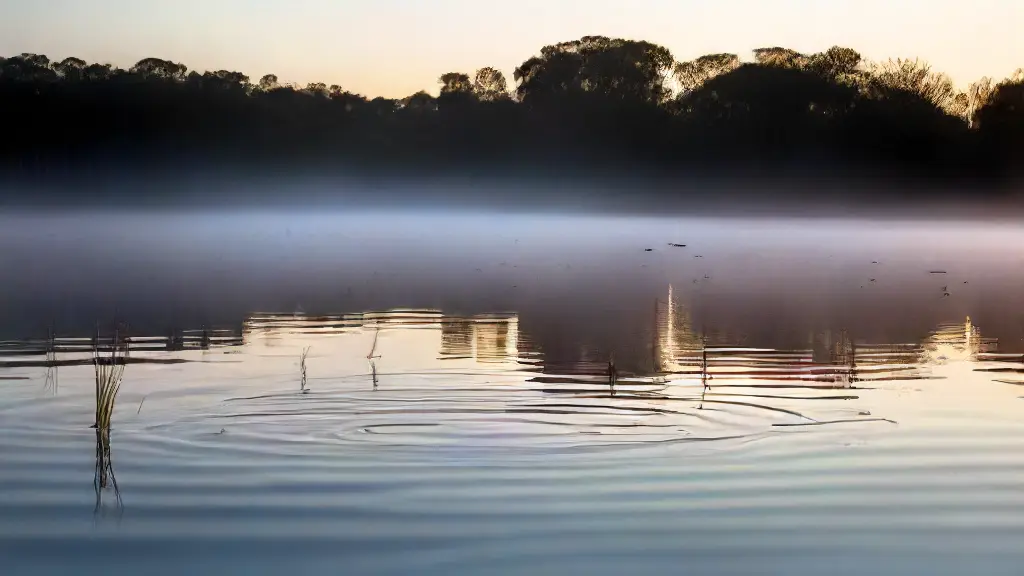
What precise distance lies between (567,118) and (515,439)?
301 feet

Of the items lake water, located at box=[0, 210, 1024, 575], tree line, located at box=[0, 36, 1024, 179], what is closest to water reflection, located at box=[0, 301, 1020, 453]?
lake water, located at box=[0, 210, 1024, 575]

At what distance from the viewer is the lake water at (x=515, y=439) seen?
248 inches

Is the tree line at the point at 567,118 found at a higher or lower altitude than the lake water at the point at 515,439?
higher

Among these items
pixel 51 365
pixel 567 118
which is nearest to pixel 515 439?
pixel 51 365

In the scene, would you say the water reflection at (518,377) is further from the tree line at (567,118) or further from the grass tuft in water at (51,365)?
the tree line at (567,118)

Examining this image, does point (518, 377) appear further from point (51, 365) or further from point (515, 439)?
point (51, 365)

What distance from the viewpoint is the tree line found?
9188 centimetres

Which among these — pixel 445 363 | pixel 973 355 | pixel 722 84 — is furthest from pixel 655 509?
pixel 722 84

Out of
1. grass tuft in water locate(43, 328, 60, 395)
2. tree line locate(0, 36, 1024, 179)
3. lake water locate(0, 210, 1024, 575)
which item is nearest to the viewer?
lake water locate(0, 210, 1024, 575)

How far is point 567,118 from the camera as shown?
99.2 meters

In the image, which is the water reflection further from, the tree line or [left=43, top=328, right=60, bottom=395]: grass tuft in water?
the tree line

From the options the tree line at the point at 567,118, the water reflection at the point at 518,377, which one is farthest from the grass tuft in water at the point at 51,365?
the tree line at the point at 567,118

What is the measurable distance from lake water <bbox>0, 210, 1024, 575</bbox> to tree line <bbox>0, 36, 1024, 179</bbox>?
244 feet

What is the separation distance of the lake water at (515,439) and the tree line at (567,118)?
244ft
